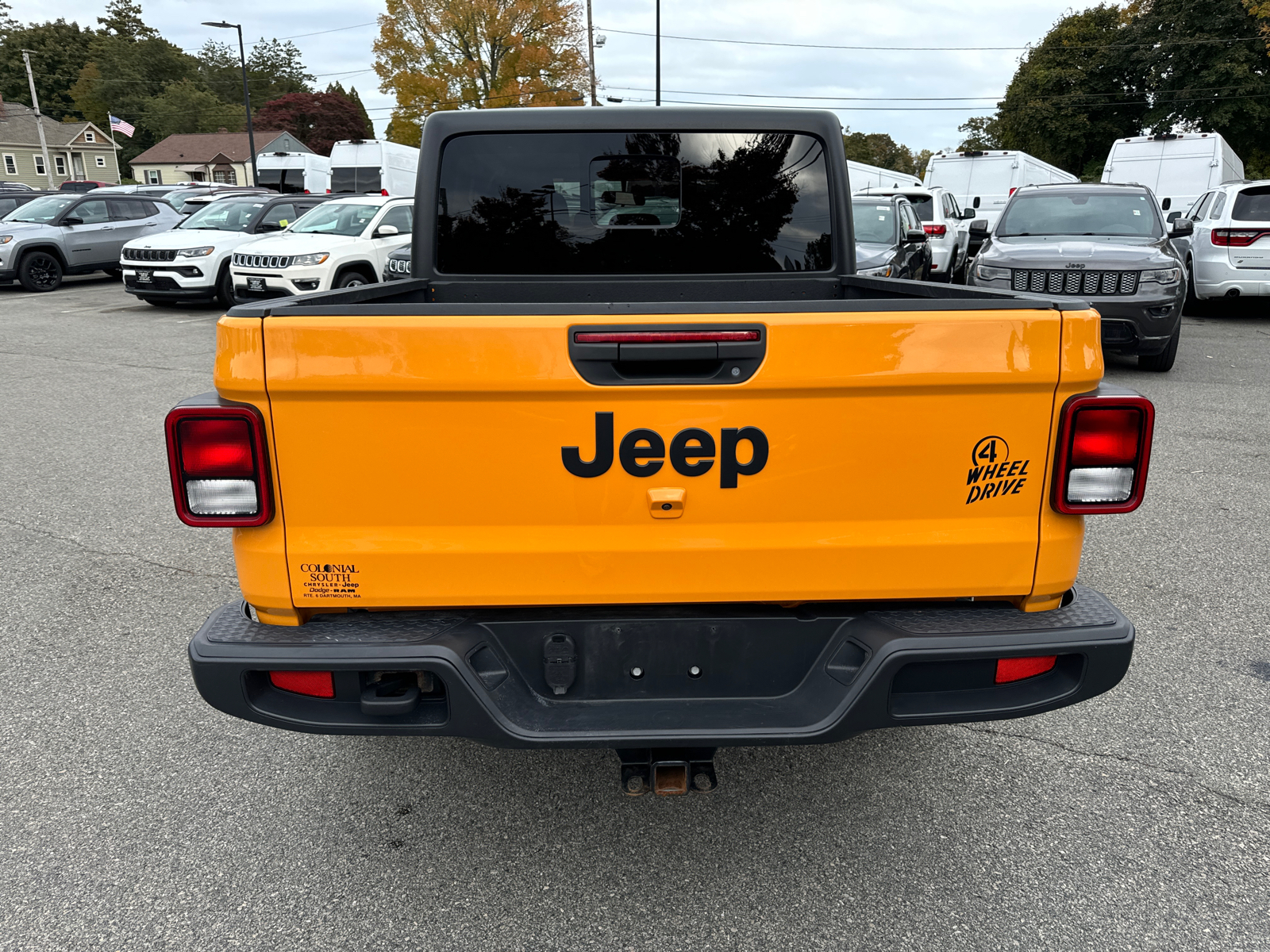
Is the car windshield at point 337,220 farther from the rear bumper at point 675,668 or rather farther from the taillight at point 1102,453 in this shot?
the taillight at point 1102,453

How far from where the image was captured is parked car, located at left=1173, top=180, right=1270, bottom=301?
1220 centimetres

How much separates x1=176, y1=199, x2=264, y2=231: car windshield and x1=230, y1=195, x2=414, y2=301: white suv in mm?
2251

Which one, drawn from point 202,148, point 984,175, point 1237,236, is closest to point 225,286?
point 1237,236

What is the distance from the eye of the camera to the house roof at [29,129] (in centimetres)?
7562

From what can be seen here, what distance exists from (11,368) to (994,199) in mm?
20704

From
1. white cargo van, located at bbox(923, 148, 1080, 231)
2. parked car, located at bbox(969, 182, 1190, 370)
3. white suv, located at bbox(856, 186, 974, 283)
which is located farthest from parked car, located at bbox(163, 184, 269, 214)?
parked car, located at bbox(969, 182, 1190, 370)

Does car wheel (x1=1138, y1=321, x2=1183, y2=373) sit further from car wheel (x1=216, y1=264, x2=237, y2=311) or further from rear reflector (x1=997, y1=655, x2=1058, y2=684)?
car wheel (x1=216, y1=264, x2=237, y2=311)

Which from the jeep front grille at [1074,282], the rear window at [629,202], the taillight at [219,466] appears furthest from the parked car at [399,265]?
the taillight at [219,466]

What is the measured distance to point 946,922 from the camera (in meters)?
2.40

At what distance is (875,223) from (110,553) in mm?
9928

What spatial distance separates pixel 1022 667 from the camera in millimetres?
2309

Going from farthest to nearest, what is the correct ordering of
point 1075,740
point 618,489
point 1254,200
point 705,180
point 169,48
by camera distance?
point 169,48, point 1254,200, point 705,180, point 1075,740, point 618,489

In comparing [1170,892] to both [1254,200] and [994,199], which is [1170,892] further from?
[994,199]

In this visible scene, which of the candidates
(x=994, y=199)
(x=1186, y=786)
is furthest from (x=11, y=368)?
(x=994, y=199)
